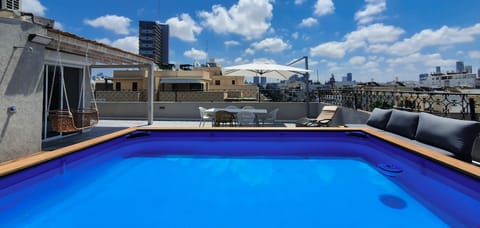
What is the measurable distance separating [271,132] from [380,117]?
103 inches

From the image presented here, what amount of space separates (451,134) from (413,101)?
3.62 meters

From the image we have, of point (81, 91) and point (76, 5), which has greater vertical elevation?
point (76, 5)

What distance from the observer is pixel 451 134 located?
12.0 ft

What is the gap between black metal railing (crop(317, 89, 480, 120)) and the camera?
17.6 feet

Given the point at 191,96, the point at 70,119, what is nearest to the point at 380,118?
the point at 70,119

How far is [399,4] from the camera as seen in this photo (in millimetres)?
9039

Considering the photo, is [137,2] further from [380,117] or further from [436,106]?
[436,106]

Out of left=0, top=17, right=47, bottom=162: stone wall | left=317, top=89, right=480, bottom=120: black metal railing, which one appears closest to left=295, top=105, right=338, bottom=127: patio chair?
left=317, top=89, right=480, bottom=120: black metal railing

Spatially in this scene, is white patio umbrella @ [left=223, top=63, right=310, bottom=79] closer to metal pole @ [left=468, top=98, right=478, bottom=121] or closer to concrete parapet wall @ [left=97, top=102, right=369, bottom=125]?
concrete parapet wall @ [left=97, top=102, right=369, bottom=125]

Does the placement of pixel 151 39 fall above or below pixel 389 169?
above

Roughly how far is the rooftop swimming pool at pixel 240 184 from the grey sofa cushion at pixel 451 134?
1.78 ft

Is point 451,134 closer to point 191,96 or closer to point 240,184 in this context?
point 240,184

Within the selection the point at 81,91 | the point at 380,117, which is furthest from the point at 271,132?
the point at 81,91

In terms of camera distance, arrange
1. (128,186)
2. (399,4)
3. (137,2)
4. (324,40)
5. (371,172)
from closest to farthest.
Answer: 1. (128,186)
2. (371,172)
3. (399,4)
4. (137,2)
5. (324,40)
